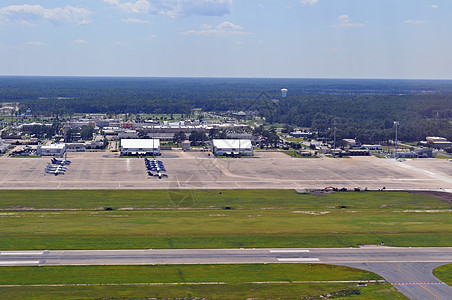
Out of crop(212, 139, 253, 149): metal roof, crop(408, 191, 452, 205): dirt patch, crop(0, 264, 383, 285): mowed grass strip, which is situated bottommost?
crop(408, 191, 452, 205): dirt patch

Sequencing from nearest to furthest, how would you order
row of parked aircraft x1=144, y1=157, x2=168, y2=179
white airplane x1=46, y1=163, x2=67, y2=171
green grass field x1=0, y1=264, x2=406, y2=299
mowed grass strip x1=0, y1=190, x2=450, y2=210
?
green grass field x1=0, y1=264, x2=406, y2=299
mowed grass strip x1=0, y1=190, x2=450, y2=210
row of parked aircraft x1=144, y1=157, x2=168, y2=179
white airplane x1=46, y1=163, x2=67, y2=171

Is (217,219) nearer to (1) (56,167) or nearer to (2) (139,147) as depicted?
(1) (56,167)

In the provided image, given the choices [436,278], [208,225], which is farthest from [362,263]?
[208,225]

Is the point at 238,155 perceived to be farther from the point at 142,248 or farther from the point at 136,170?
the point at 142,248

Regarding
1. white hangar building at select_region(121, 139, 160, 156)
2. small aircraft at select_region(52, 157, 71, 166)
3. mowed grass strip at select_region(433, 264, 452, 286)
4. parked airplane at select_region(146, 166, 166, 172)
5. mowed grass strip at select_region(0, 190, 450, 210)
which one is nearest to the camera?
mowed grass strip at select_region(433, 264, 452, 286)

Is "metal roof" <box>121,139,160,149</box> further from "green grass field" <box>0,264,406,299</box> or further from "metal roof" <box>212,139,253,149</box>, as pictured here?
"green grass field" <box>0,264,406,299</box>

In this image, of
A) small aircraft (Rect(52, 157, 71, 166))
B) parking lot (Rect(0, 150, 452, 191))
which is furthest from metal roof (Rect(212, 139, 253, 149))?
small aircraft (Rect(52, 157, 71, 166))

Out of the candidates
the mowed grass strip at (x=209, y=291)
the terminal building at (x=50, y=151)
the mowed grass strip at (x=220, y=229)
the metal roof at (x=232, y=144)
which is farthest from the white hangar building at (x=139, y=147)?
the mowed grass strip at (x=209, y=291)

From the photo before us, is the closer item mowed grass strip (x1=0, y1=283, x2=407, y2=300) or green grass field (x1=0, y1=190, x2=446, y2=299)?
mowed grass strip (x1=0, y1=283, x2=407, y2=300)
